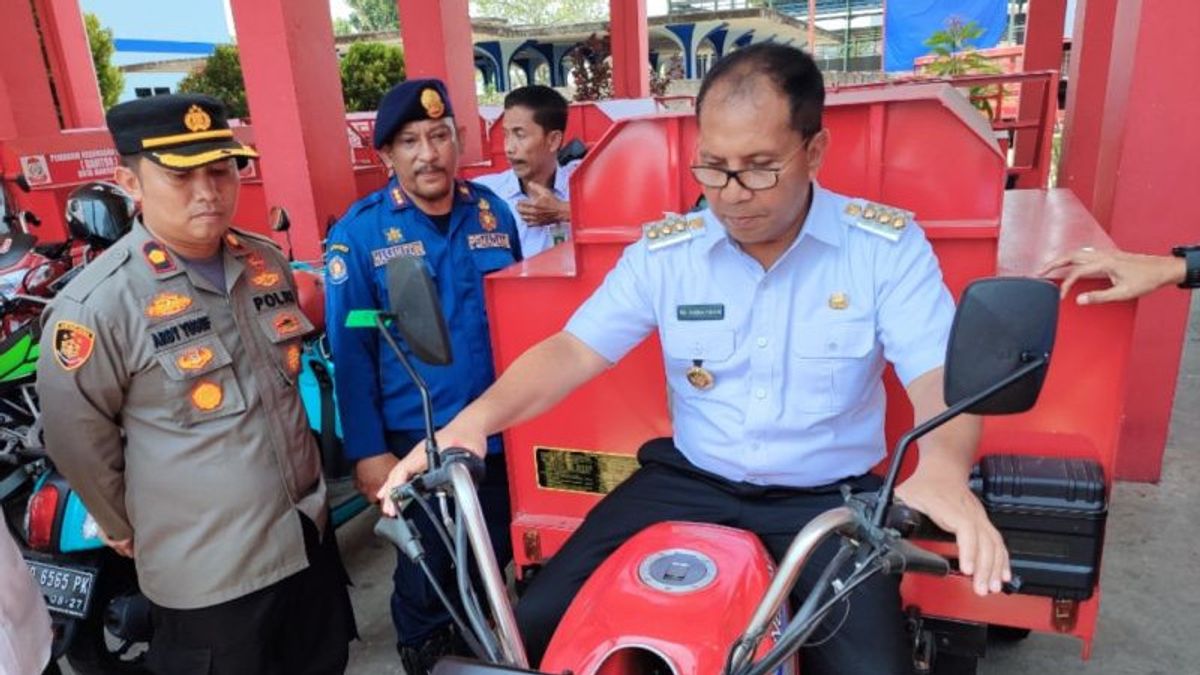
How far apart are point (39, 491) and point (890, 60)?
16681 millimetres

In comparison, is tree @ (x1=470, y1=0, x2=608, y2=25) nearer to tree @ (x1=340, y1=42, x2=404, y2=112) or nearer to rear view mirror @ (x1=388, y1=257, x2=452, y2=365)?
tree @ (x1=340, y1=42, x2=404, y2=112)

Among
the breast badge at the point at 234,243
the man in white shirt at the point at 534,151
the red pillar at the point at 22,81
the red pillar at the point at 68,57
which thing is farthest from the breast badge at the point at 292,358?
A: the red pillar at the point at 68,57

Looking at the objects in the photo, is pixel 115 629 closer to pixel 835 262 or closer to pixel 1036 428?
pixel 835 262

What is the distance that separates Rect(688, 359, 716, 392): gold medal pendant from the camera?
1.80m

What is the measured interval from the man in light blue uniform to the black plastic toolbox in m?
0.27

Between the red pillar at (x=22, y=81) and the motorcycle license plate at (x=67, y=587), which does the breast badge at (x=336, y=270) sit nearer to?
the motorcycle license plate at (x=67, y=587)

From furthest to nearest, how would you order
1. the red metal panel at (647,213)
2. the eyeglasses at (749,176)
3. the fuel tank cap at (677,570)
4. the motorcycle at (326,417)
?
the motorcycle at (326,417) < the red metal panel at (647,213) < the eyeglasses at (749,176) < the fuel tank cap at (677,570)

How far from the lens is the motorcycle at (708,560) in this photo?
1037 mm

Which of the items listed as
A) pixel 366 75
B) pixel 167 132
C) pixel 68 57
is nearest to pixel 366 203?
pixel 167 132

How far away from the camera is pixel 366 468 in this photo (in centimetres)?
232

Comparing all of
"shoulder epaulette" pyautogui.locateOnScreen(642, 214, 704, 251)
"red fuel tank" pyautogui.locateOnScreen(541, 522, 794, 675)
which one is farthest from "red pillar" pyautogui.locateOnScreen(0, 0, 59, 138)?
"red fuel tank" pyautogui.locateOnScreen(541, 522, 794, 675)

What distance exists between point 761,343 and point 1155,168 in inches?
97.4

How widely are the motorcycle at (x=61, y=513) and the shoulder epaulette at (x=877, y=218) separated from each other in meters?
1.80

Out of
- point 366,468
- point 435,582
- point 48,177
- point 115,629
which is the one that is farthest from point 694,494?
point 48,177
